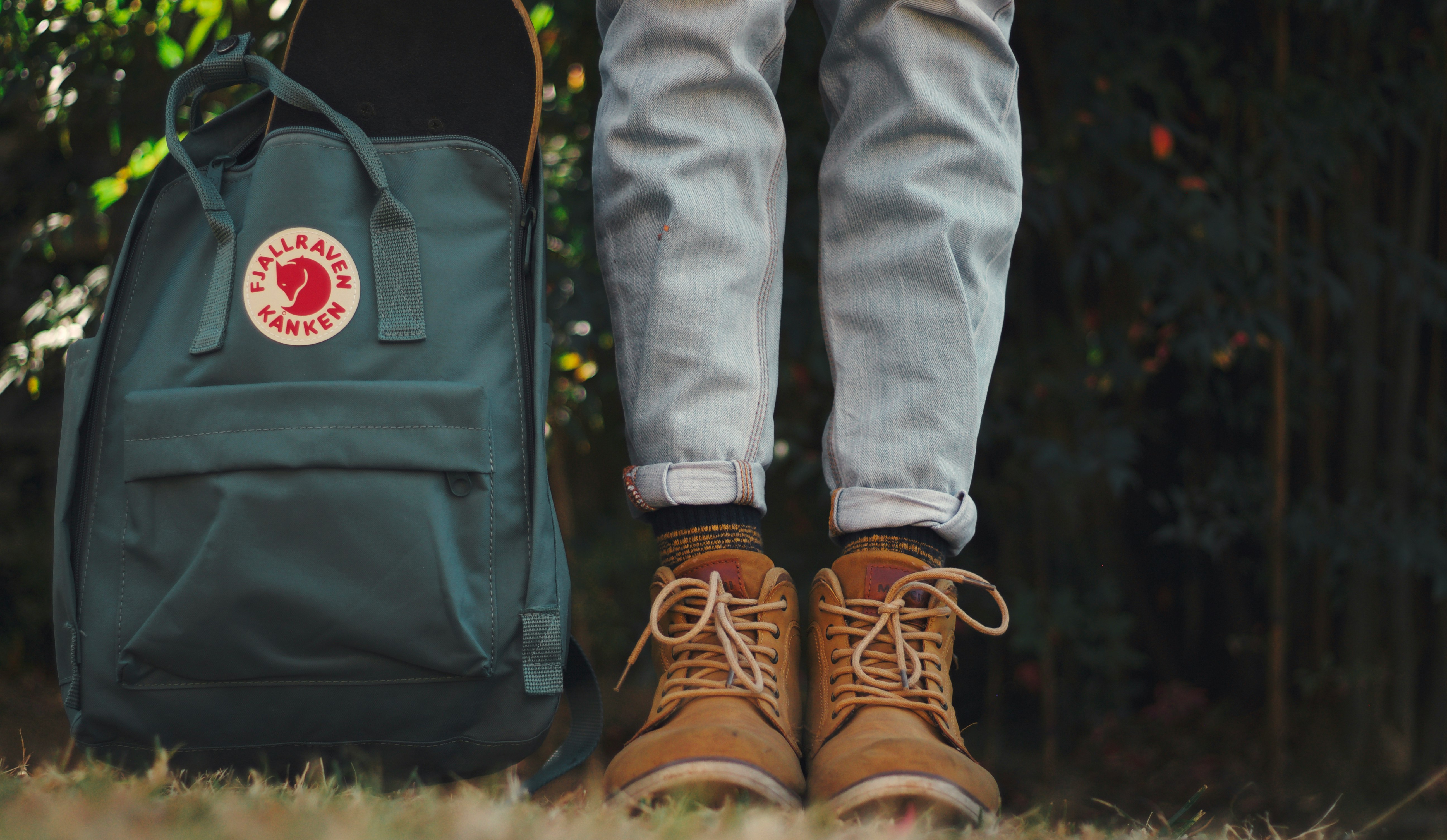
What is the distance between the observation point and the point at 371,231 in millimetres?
799

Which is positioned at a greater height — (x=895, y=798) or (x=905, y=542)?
(x=905, y=542)

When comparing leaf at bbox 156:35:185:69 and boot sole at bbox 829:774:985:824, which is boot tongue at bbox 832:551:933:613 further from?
leaf at bbox 156:35:185:69

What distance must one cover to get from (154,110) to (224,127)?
848 mm

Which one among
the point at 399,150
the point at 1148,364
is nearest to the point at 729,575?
the point at 399,150

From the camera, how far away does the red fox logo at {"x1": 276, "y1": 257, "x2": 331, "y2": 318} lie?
2.54ft

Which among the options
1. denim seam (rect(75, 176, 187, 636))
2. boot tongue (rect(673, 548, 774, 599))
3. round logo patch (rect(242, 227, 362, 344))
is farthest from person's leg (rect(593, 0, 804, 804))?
denim seam (rect(75, 176, 187, 636))

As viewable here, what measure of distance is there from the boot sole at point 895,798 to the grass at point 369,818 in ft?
0.04

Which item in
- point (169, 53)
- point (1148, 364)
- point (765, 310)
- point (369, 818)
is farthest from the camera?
point (1148, 364)

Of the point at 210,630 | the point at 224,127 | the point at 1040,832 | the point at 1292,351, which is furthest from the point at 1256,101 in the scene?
the point at 210,630

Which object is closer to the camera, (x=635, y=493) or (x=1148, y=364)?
(x=635, y=493)

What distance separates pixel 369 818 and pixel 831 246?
0.62 m

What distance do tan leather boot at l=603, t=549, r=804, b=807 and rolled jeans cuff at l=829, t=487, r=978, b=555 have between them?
72 mm

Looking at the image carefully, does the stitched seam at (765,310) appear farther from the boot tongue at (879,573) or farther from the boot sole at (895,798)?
the boot sole at (895,798)

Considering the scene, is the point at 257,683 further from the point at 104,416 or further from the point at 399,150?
the point at 399,150
